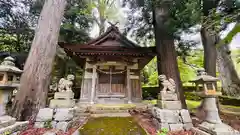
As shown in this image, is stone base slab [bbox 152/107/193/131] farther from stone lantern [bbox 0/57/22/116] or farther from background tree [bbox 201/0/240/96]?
stone lantern [bbox 0/57/22/116]

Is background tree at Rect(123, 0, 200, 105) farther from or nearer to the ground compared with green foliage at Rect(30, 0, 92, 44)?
nearer to the ground

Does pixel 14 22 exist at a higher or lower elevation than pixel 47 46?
higher

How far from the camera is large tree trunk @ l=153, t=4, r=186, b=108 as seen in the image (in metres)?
5.61

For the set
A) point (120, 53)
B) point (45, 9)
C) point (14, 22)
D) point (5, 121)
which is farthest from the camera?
point (14, 22)

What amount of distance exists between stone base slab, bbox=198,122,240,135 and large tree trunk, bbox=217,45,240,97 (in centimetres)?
748

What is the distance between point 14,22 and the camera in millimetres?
8508

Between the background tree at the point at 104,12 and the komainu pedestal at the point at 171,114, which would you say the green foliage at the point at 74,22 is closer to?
the background tree at the point at 104,12

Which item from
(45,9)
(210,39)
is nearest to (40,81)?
(45,9)

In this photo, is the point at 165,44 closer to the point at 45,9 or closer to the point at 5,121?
the point at 45,9

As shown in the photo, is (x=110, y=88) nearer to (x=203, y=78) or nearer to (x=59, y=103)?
(x=59, y=103)

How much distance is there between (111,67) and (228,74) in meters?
9.11

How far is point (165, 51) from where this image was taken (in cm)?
598

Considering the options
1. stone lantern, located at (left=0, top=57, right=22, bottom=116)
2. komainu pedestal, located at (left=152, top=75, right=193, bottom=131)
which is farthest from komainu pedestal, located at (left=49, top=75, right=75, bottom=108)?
komainu pedestal, located at (left=152, top=75, right=193, bottom=131)

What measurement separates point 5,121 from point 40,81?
58.8 inches
